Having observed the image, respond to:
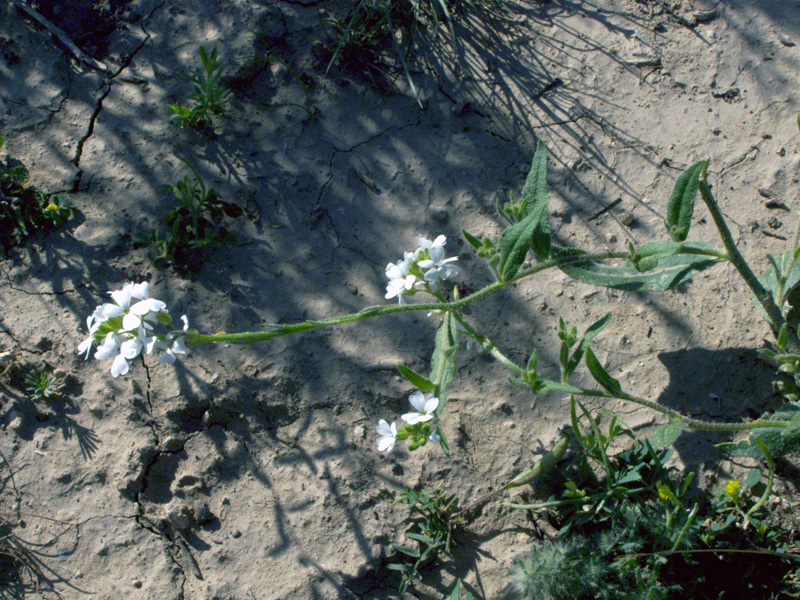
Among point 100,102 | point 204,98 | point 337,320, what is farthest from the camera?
point 100,102

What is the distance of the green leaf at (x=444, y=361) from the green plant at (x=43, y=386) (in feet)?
5.81

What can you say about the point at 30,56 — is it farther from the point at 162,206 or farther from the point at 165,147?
the point at 162,206

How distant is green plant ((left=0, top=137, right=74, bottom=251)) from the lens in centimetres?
286

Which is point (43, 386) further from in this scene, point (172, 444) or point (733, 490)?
point (733, 490)

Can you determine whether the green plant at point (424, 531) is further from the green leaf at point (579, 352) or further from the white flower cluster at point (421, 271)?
the white flower cluster at point (421, 271)

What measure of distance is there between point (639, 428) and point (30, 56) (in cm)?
392

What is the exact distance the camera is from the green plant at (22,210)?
9.39 feet

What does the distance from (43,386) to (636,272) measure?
2.64 m

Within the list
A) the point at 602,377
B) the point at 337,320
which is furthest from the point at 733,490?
the point at 337,320

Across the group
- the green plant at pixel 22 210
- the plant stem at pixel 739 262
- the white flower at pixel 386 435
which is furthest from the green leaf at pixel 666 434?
the green plant at pixel 22 210

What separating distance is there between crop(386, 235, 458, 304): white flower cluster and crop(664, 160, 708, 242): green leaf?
80cm

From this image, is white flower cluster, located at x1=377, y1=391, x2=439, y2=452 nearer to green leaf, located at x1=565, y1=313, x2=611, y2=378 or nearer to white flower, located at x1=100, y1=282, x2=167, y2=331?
green leaf, located at x1=565, y1=313, x2=611, y2=378

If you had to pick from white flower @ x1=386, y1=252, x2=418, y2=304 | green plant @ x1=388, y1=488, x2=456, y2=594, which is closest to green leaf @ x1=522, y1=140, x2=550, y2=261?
white flower @ x1=386, y1=252, x2=418, y2=304

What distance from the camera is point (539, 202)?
6.92ft
